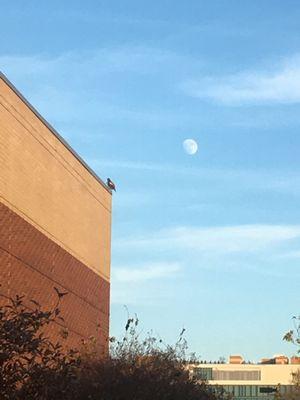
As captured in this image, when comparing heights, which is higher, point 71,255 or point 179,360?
point 71,255

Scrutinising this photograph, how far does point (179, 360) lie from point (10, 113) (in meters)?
13.1

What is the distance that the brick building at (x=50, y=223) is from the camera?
37812mm

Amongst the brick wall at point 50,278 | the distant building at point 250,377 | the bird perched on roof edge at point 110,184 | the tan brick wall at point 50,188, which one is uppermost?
the distant building at point 250,377

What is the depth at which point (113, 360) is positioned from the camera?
27.5 m

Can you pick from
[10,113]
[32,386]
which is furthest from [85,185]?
[32,386]

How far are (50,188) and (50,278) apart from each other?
431 centimetres

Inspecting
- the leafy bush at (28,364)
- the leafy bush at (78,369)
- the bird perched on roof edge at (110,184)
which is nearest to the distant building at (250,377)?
the bird perched on roof edge at (110,184)

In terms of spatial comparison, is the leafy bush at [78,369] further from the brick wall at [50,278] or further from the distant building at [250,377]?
the distant building at [250,377]

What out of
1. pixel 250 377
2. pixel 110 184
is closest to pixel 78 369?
pixel 110 184

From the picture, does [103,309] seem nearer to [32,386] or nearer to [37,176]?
[37,176]

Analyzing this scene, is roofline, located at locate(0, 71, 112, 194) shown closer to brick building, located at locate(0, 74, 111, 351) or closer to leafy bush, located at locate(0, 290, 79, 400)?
brick building, located at locate(0, 74, 111, 351)

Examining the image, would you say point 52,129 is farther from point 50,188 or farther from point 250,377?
point 250,377

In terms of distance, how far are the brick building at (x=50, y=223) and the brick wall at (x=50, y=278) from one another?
4 cm

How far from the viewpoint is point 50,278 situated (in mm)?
42125
